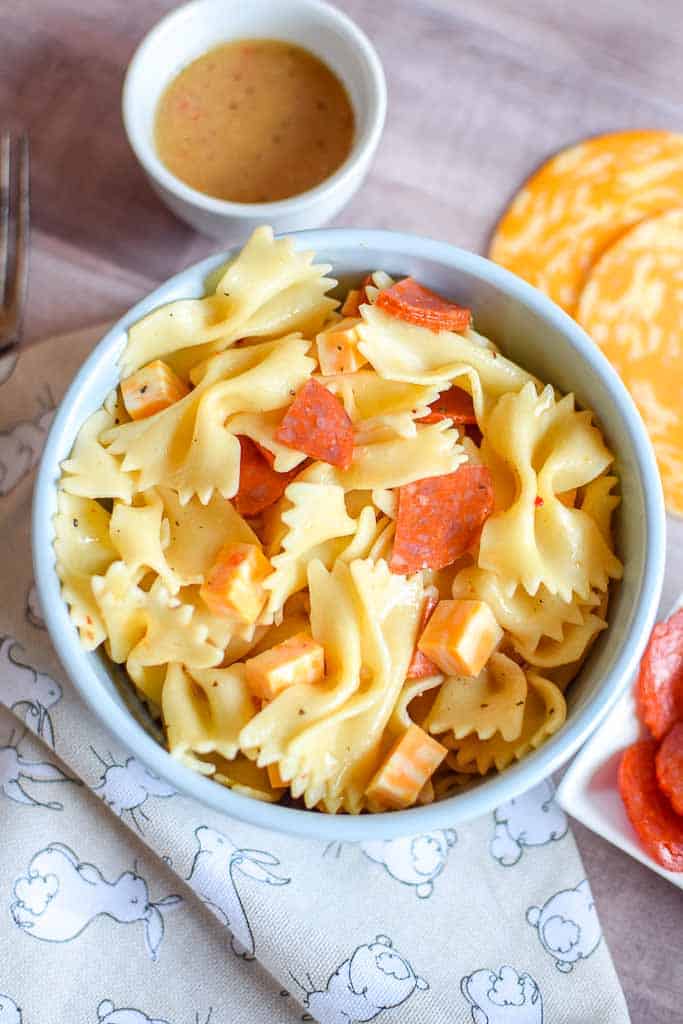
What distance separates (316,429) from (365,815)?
61cm

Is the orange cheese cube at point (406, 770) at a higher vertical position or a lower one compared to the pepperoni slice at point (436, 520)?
lower

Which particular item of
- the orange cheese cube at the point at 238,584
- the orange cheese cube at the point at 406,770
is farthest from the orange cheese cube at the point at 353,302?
the orange cheese cube at the point at 406,770

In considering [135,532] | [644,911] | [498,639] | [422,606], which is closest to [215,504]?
[135,532]

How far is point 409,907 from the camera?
6.50 ft

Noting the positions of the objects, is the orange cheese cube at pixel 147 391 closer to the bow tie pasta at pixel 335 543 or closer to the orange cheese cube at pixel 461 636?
the bow tie pasta at pixel 335 543

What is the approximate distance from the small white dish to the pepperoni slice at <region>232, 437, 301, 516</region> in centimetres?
75

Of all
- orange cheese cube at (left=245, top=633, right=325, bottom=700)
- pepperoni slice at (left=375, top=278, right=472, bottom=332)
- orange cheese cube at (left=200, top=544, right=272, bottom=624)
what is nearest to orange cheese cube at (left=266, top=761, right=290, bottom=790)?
orange cheese cube at (left=245, top=633, right=325, bottom=700)

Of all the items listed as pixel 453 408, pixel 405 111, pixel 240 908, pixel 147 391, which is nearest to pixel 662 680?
pixel 453 408

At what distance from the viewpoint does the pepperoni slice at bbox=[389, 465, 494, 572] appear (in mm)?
1752

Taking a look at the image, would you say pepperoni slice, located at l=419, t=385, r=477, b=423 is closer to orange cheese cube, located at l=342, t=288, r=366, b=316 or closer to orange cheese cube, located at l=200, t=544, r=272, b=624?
orange cheese cube, located at l=342, t=288, r=366, b=316

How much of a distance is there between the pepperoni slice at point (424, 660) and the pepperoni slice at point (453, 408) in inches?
11.7

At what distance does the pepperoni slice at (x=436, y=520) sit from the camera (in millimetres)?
1752

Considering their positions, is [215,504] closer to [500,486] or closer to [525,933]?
[500,486]

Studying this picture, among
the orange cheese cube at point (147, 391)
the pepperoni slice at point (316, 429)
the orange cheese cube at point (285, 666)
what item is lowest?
the orange cheese cube at point (285, 666)
